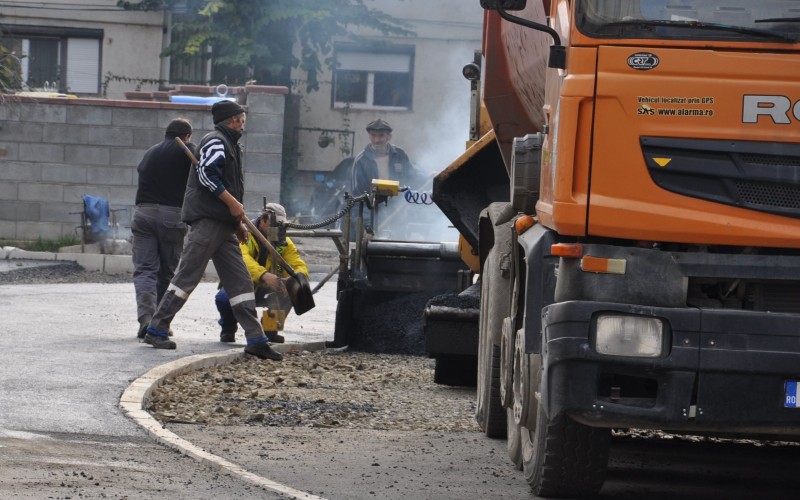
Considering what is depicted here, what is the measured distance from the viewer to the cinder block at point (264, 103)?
2127 centimetres

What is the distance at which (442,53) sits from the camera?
32969mm

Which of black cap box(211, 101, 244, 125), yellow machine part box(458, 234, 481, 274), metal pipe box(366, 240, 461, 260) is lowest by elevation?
metal pipe box(366, 240, 461, 260)

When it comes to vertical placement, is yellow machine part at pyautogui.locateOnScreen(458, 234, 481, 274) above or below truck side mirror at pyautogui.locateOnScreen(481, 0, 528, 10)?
below

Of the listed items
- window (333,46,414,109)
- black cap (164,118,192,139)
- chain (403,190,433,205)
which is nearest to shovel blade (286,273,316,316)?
black cap (164,118,192,139)

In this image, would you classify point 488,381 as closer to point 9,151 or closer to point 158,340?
point 158,340

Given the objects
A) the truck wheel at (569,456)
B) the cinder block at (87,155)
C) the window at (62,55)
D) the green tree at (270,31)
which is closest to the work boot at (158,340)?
the truck wheel at (569,456)

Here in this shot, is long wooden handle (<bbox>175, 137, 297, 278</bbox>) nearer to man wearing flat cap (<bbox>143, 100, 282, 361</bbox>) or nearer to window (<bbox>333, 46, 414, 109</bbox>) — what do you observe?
man wearing flat cap (<bbox>143, 100, 282, 361</bbox>)

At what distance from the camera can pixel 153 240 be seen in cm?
1273

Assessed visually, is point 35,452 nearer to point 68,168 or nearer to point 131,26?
point 68,168

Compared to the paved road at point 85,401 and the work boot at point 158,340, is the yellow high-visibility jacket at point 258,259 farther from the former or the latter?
the work boot at point 158,340

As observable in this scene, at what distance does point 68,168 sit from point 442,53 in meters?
13.2

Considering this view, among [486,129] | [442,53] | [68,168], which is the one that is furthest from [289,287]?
[442,53]

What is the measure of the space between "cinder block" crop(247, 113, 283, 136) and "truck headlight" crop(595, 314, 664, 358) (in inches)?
625

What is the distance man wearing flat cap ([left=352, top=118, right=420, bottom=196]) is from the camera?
1644 cm
